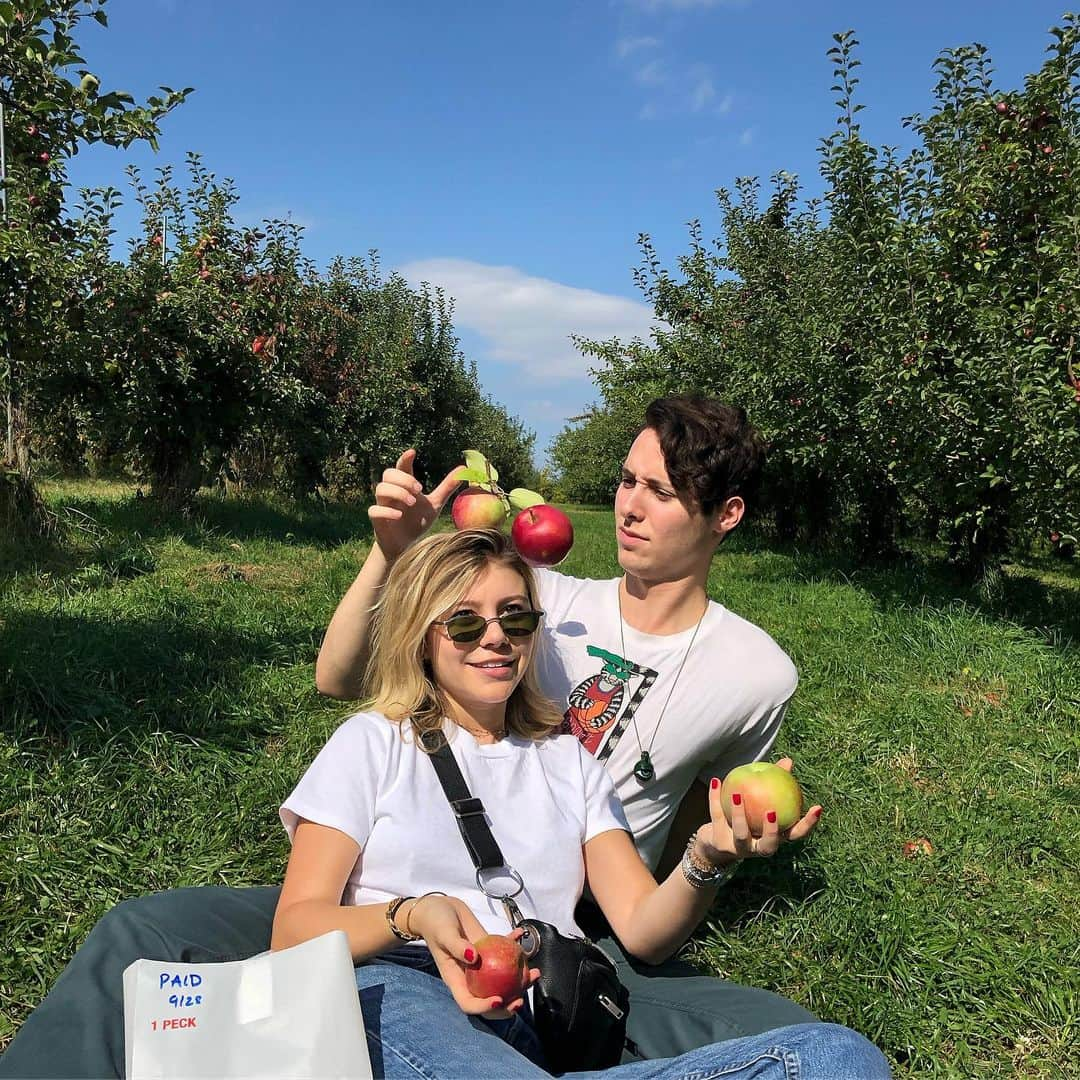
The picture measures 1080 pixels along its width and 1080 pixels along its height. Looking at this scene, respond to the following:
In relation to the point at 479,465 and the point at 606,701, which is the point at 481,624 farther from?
the point at 606,701

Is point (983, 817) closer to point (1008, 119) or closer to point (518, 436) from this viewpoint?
point (1008, 119)

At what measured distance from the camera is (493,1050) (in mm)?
1586

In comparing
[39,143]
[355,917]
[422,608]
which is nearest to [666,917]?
[355,917]

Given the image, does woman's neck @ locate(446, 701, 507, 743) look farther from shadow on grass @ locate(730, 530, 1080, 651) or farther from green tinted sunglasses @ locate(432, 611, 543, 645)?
shadow on grass @ locate(730, 530, 1080, 651)

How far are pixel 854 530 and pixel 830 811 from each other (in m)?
8.24

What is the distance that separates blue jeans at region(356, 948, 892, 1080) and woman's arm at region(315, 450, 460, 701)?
816mm

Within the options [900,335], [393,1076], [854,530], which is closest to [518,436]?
[854,530]

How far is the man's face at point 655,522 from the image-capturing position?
246 cm

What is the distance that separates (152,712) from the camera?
3820mm

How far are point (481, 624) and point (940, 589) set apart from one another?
22.8 ft

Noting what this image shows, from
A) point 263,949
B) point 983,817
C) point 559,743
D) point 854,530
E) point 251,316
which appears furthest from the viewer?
point 854,530

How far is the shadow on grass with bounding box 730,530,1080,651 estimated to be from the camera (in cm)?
679

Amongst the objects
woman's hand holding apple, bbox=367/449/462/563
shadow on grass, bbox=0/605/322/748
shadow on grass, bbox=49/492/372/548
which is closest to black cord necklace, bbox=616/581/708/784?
woman's hand holding apple, bbox=367/449/462/563

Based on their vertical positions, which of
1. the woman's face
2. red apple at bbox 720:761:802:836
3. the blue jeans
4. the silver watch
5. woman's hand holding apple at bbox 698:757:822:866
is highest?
the woman's face
